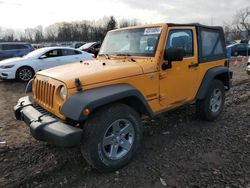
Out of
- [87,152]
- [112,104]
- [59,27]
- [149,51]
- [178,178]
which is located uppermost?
[59,27]

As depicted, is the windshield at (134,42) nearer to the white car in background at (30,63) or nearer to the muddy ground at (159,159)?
the muddy ground at (159,159)

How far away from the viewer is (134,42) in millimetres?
4531

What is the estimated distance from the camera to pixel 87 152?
3305 millimetres

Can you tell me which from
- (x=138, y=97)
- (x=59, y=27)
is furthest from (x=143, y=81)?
(x=59, y=27)

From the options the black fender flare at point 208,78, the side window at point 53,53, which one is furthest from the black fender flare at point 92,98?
the side window at point 53,53

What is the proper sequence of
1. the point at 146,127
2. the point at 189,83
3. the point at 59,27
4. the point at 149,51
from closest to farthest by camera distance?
1. the point at 149,51
2. the point at 189,83
3. the point at 146,127
4. the point at 59,27

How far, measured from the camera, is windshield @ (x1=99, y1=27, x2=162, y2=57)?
4266 millimetres

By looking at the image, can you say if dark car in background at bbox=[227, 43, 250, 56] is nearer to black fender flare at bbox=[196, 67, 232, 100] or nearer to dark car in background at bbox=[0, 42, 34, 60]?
dark car in background at bbox=[0, 42, 34, 60]

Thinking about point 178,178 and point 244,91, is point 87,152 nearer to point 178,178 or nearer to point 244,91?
point 178,178

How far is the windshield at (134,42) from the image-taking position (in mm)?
4266

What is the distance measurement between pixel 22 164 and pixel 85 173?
100 cm

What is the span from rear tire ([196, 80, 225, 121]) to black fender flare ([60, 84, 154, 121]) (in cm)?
219

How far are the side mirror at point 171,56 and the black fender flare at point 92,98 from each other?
86 cm

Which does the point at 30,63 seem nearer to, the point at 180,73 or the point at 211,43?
the point at 211,43
